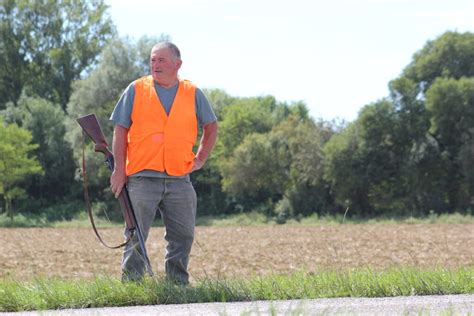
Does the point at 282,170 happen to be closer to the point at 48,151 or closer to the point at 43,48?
the point at 48,151

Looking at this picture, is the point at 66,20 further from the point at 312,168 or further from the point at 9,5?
the point at 312,168

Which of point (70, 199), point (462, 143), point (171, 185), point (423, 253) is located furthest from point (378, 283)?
point (70, 199)

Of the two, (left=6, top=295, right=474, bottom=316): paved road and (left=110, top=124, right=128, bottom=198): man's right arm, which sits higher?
(left=110, top=124, right=128, bottom=198): man's right arm

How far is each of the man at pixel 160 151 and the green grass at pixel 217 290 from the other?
806 millimetres

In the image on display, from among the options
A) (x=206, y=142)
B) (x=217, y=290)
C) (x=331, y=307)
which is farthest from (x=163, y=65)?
(x=331, y=307)

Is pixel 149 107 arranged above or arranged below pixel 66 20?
below

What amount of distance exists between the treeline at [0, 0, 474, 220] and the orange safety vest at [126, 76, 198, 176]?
4496 centimetres

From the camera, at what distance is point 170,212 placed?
7773 mm

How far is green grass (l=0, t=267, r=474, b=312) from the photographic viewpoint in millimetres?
6582

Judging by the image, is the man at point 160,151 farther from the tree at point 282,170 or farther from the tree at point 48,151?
the tree at point 48,151

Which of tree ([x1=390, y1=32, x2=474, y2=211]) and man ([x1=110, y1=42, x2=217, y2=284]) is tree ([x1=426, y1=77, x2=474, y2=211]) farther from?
man ([x1=110, y1=42, x2=217, y2=284])

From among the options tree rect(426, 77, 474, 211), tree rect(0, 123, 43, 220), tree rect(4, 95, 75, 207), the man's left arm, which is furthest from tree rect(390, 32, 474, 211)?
the man's left arm

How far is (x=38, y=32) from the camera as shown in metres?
79.2

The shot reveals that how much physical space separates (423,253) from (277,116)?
186 ft
